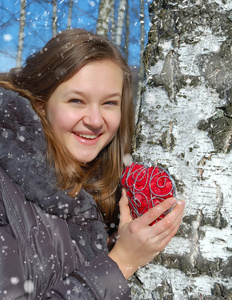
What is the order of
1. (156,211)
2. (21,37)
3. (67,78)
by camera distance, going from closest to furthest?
(156,211) → (67,78) → (21,37)

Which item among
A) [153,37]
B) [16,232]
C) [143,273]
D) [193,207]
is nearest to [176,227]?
[193,207]

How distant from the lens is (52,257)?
173 cm

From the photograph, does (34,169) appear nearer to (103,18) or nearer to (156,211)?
(156,211)

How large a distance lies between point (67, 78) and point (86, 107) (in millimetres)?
192

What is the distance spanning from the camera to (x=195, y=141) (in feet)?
5.27

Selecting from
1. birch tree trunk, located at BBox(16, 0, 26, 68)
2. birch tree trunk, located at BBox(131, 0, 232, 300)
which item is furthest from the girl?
birch tree trunk, located at BBox(16, 0, 26, 68)

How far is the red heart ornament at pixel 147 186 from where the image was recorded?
5.24ft

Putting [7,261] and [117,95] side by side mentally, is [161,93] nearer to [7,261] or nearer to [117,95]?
[117,95]

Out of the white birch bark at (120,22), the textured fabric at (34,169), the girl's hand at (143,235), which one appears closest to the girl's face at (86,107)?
the textured fabric at (34,169)

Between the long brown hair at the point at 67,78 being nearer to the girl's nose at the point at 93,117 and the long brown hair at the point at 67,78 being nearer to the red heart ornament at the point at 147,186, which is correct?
the girl's nose at the point at 93,117

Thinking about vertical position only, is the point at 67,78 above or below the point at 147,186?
above

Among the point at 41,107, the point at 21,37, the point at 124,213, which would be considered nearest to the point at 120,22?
the point at 21,37

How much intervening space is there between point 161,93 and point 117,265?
87cm

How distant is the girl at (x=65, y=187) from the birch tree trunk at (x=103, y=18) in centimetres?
585
